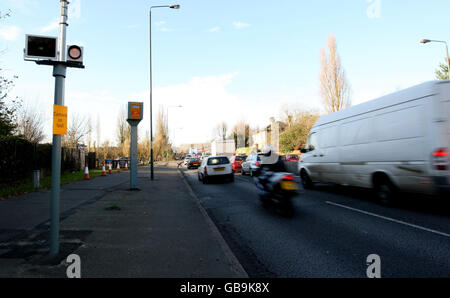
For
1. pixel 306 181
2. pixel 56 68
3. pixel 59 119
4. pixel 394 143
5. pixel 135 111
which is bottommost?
pixel 306 181

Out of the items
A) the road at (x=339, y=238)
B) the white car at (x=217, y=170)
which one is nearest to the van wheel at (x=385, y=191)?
the road at (x=339, y=238)

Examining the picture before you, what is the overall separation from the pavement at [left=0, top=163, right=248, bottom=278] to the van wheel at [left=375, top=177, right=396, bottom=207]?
4.64 m

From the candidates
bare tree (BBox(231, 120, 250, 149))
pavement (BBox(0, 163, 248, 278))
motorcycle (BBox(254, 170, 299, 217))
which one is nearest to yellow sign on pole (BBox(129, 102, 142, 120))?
pavement (BBox(0, 163, 248, 278))

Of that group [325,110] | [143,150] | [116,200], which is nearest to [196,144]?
[143,150]

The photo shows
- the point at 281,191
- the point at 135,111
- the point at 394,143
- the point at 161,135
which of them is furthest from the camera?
the point at 161,135

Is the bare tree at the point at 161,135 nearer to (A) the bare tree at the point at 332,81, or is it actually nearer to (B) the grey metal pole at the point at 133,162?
(A) the bare tree at the point at 332,81

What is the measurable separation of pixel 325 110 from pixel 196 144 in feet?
412

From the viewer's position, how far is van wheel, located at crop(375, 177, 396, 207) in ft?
22.3

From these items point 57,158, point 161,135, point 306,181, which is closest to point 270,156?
point 306,181

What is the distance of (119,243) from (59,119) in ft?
7.03

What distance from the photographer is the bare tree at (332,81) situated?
1287 inches

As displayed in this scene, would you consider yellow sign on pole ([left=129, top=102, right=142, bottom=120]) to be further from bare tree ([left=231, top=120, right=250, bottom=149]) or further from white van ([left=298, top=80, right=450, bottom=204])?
bare tree ([left=231, top=120, right=250, bottom=149])

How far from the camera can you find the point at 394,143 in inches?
259

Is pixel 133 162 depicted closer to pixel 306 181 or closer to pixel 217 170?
pixel 217 170
